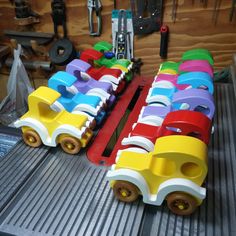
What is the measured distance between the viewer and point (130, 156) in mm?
523

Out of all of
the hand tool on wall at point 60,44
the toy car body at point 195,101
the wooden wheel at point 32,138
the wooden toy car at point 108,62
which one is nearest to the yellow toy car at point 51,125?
the wooden wheel at point 32,138

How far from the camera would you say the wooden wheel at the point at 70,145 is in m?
0.63

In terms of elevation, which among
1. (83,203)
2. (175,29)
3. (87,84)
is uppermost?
(175,29)

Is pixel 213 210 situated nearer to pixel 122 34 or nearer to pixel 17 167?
pixel 17 167

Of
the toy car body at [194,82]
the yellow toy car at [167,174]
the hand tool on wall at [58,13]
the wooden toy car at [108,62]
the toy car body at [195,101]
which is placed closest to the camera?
the yellow toy car at [167,174]

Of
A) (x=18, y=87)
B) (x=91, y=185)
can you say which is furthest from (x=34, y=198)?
(x=18, y=87)

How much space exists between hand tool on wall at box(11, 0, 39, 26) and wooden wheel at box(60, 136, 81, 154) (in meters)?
0.71

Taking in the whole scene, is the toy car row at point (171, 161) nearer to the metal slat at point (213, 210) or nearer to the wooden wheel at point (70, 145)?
the metal slat at point (213, 210)

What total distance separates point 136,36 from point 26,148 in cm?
66

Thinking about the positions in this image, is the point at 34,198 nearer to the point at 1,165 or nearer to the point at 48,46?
the point at 1,165

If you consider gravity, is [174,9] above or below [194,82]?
above

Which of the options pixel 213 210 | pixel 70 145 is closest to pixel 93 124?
pixel 70 145

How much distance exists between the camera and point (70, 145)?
2.11ft

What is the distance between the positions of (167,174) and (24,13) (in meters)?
0.95
